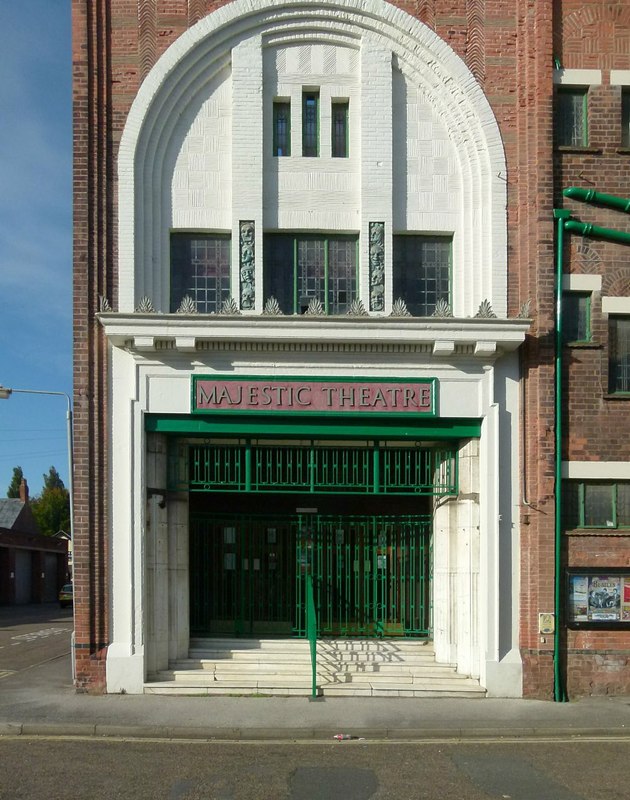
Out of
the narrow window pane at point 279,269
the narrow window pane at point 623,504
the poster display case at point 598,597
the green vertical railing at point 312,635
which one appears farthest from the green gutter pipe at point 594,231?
the green vertical railing at point 312,635

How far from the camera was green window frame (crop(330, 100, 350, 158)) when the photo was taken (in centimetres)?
1373

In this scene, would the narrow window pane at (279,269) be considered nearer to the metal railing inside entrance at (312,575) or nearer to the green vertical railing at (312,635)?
the metal railing inside entrance at (312,575)

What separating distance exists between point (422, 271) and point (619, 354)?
133 inches

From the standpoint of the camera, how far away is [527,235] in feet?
43.3

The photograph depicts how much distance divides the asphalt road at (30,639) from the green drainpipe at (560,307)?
30.4ft

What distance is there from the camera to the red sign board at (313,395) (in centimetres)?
1283

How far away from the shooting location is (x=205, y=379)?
1284 centimetres

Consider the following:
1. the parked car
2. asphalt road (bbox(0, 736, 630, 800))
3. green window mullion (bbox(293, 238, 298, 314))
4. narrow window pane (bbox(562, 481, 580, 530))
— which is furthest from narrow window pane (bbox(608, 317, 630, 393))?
the parked car

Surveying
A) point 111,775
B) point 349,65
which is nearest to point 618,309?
point 349,65

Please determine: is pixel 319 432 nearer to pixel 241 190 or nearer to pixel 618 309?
pixel 241 190

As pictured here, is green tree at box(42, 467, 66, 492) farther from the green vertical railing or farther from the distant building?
the green vertical railing

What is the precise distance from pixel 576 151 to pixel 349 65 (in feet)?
12.8

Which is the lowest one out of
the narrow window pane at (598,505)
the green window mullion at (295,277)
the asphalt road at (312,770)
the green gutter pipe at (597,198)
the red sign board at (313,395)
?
the asphalt road at (312,770)

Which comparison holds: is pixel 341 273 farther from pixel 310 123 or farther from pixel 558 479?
pixel 558 479
